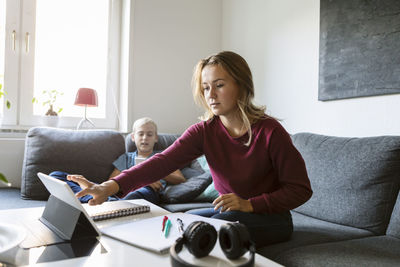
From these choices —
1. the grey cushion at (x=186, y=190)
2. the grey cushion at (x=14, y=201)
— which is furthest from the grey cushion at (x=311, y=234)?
the grey cushion at (x=14, y=201)

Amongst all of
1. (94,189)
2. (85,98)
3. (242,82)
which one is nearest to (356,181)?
(242,82)

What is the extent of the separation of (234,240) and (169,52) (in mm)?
2774

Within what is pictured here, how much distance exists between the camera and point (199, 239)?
56 cm

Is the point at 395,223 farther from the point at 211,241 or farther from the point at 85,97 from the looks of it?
the point at 85,97

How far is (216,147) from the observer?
4.46ft

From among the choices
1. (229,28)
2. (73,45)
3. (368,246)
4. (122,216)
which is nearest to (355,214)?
(368,246)

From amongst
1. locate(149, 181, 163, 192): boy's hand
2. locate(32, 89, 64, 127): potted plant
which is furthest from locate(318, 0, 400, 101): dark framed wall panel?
locate(32, 89, 64, 127): potted plant

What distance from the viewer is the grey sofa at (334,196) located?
3.72 ft

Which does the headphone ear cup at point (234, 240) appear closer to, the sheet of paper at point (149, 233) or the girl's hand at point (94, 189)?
the sheet of paper at point (149, 233)

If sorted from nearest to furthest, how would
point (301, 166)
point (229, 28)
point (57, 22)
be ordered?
point (301, 166) < point (57, 22) < point (229, 28)

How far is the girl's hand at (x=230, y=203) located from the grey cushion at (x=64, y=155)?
1.38 meters

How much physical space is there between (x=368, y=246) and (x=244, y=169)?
51 cm

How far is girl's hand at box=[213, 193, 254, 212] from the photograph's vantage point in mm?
1027

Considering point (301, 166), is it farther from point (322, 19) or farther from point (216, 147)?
point (322, 19)
